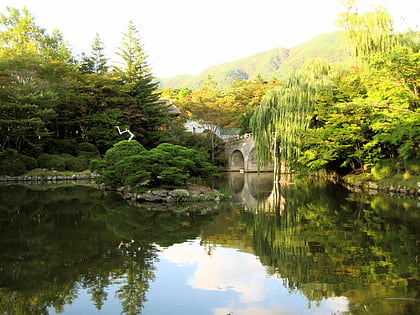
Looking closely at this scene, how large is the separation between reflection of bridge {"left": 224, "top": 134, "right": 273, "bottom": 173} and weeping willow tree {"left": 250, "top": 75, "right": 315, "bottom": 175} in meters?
11.3

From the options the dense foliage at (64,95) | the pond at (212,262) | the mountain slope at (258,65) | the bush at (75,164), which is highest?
the mountain slope at (258,65)

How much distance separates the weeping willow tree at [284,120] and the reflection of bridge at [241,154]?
1135 centimetres

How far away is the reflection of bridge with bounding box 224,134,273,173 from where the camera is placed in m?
32.6

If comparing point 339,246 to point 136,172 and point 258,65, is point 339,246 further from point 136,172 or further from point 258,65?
point 258,65

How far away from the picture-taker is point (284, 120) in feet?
61.9

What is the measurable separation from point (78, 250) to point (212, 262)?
86.6 inches

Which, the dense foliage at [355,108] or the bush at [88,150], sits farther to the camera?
the bush at [88,150]

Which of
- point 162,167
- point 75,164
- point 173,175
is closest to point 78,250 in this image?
point 173,175

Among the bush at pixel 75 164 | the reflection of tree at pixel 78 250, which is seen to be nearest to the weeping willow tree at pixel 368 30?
the reflection of tree at pixel 78 250

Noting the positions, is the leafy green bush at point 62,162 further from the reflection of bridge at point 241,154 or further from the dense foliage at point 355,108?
the reflection of bridge at point 241,154

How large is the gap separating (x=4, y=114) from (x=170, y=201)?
589 inches

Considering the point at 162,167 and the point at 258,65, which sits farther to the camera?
the point at 258,65

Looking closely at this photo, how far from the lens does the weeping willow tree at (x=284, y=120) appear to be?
729 inches

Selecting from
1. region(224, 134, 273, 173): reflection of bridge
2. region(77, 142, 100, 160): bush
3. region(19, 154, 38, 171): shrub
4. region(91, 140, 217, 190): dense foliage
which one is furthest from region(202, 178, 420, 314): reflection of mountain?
region(224, 134, 273, 173): reflection of bridge
